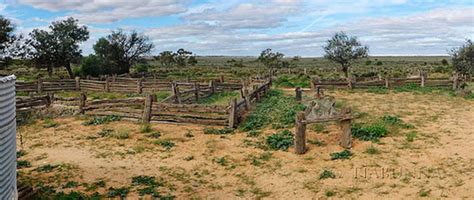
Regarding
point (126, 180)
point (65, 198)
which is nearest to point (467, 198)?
point (126, 180)

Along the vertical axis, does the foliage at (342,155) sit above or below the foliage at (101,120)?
below

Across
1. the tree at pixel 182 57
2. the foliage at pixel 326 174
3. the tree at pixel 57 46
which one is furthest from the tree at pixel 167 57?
the foliage at pixel 326 174

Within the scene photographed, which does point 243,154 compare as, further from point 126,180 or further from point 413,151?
point 413,151

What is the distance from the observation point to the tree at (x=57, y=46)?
41.1 m

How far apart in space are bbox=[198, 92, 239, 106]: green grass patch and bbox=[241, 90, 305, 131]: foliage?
8.25 feet

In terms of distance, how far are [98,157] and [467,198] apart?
353 inches

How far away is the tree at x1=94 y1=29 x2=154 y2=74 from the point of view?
153 feet

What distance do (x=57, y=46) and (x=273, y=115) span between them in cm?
3202

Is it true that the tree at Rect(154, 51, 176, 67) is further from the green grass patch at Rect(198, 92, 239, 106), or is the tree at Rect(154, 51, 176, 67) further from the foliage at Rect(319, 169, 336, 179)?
the foliage at Rect(319, 169, 336, 179)

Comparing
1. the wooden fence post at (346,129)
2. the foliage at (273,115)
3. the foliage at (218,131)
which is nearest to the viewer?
the wooden fence post at (346,129)

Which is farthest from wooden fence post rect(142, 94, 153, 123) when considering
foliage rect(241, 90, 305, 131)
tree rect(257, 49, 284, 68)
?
tree rect(257, 49, 284, 68)

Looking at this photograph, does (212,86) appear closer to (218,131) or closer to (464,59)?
(218,131)

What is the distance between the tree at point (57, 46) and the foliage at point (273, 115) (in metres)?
28.5

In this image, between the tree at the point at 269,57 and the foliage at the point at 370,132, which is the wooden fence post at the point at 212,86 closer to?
the foliage at the point at 370,132
